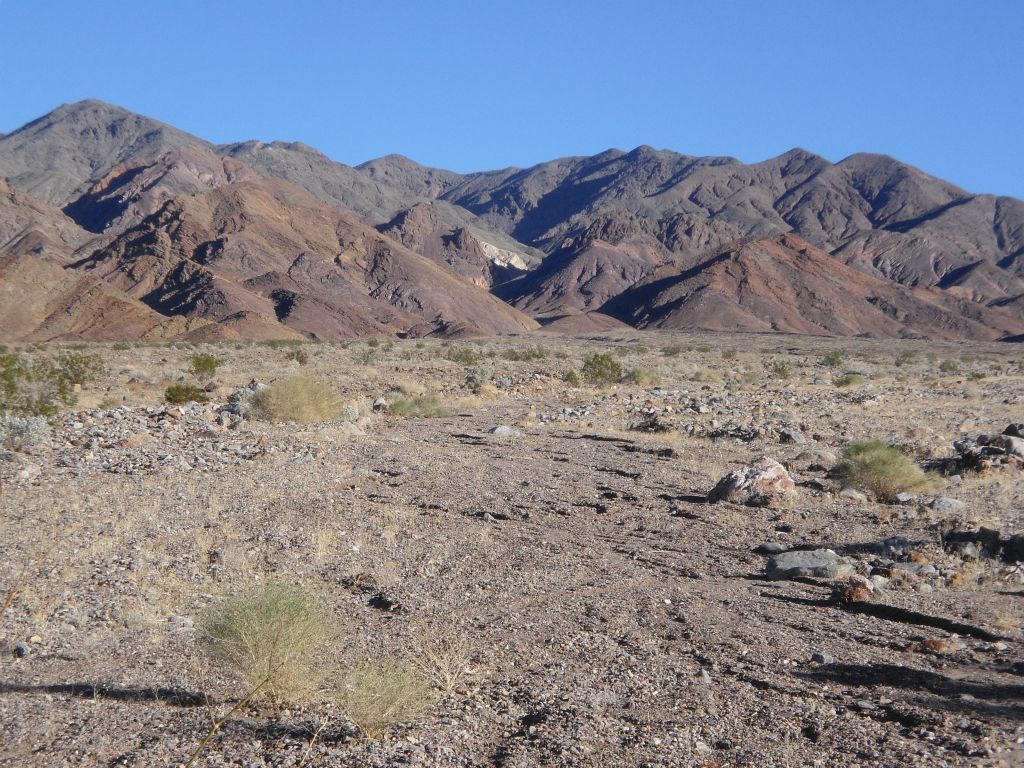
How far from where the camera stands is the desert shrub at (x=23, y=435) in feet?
48.0

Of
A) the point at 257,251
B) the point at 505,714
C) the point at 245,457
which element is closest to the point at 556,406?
the point at 245,457

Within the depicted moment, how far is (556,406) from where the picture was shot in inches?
984

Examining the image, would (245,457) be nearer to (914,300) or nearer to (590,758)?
(590,758)

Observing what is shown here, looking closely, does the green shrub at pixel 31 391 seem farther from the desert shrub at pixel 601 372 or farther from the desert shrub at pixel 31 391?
the desert shrub at pixel 601 372

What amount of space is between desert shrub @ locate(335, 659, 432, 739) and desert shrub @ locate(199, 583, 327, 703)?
0.36 m

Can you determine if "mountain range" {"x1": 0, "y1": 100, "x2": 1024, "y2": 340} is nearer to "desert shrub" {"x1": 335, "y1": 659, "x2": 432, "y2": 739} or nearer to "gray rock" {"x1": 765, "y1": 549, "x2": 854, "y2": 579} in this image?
"gray rock" {"x1": 765, "y1": 549, "x2": 854, "y2": 579}

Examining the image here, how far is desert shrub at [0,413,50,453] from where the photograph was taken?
48.0 ft

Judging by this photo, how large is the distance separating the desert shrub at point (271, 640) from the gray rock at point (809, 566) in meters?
5.13

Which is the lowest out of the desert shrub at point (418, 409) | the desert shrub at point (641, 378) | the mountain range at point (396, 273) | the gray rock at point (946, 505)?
the desert shrub at point (418, 409)

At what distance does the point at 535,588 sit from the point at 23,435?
10806 millimetres

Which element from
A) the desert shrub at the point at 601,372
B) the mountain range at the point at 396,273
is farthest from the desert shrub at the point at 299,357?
the mountain range at the point at 396,273

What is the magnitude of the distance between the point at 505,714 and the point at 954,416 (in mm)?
20189

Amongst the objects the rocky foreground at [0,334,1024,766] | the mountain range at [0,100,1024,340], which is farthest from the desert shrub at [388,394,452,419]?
the mountain range at [0,100,1024,340]

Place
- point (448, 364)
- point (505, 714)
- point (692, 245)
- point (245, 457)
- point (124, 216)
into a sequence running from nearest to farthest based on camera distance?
1. point (505, 714)
2. point (245, 457)
3. point (448, 364)
4. point (124, 216)
5. point (692, 245)
